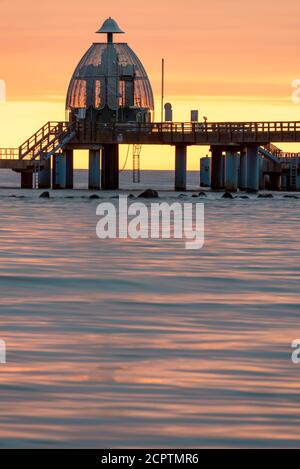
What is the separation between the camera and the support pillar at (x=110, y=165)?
98.9m

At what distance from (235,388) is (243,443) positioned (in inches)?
107

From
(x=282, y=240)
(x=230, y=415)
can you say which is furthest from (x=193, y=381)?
(x=282, y=240)

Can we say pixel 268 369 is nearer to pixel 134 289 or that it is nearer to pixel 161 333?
pixel 161 333

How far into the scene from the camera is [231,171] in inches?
3890

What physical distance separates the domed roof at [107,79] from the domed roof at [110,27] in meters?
0.03

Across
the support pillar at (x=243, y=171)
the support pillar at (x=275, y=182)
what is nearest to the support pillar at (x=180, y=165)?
the support pillar at (x=243, y=171)

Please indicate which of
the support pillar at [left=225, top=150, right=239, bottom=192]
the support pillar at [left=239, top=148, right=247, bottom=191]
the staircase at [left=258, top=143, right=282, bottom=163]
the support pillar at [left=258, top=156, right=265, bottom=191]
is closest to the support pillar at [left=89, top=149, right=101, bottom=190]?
the support pillar at [left=225, top=150, right=239, bottom=192]

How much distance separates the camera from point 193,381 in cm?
1739

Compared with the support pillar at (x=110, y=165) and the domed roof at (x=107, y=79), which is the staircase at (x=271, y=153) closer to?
the domed roof at (x=107, y=79)

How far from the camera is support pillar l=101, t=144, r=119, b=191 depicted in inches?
3895

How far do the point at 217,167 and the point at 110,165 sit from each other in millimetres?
7123

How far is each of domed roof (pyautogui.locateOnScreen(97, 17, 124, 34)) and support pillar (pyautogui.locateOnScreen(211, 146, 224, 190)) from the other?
432 inches

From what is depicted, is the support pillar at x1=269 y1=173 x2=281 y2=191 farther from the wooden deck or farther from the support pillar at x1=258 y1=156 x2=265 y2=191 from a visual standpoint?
the wooden deck

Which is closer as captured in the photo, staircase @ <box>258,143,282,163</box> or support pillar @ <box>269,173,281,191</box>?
staircase @ <box>258,143,282,163</box>
